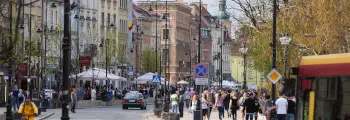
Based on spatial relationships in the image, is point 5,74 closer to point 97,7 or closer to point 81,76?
point 81,76

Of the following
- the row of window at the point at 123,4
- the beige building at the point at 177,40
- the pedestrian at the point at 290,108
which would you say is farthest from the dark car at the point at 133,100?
the beige building at the point at 177,40

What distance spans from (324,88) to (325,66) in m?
0.47

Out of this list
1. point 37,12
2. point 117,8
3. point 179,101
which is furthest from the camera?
point 117,8

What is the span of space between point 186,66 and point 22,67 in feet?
425

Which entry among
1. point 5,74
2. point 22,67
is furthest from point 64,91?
point 5,74

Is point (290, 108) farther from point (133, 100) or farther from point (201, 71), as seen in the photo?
point (133, 100)

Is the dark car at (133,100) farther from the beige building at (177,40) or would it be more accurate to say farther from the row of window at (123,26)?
the beige building at (177,40)

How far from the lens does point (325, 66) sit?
65.2 feet

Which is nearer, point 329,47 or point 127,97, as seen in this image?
point 329,47

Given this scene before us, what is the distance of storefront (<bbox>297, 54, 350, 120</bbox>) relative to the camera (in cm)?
1895

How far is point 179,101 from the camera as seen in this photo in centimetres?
5612

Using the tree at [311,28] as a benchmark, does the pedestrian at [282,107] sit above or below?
below

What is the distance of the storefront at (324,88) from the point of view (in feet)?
62.2

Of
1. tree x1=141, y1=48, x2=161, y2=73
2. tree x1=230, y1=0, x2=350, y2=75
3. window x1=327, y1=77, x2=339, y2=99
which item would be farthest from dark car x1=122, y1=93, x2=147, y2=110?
tree x1=141, y1=48, x2=161, y2=73
